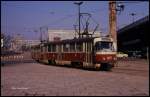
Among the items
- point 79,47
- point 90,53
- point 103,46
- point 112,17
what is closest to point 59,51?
point 112,17

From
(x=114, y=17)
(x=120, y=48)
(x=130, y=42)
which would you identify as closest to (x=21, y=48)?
(x=120, y=48)

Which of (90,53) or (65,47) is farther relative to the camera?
(65,47)

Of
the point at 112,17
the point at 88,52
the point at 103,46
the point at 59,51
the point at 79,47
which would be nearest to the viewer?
the point at 103,46

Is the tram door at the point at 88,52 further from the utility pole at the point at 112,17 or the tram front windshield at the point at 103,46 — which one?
the utility pole at the point at 112,17

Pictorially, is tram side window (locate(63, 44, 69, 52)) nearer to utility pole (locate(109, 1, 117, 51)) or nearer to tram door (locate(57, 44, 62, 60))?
tram door (locate(57, 44, 62, 60))

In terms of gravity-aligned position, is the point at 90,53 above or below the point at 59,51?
below

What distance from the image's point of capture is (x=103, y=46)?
117 feet

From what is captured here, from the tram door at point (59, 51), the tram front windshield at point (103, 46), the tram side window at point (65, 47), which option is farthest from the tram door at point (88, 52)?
the tram door at point (59, 51)

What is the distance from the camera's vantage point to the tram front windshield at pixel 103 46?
35.2 m

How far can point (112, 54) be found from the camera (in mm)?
35469

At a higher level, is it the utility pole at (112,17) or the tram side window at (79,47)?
the utility pole at (112,17)

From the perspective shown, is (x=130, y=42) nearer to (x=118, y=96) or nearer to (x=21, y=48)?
(x=118, y=96)

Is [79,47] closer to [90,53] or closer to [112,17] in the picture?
[90,53]

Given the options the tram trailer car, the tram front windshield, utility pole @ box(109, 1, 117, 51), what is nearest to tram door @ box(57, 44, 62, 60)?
the tram trailer car
